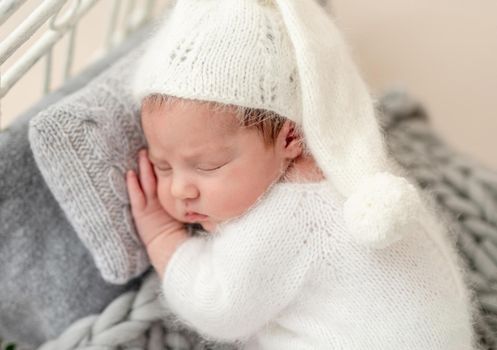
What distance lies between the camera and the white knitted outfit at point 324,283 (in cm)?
65

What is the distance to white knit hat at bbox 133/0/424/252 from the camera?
0.61 m

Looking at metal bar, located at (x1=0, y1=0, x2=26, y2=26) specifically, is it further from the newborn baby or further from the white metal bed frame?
the newborn baby

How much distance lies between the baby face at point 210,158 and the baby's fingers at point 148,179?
4 centimetres

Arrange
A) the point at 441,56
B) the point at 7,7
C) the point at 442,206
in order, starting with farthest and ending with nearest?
the point at 441,56 < the point at 442,206 < the point at 7,7

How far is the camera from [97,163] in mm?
712

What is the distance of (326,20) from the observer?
712mm

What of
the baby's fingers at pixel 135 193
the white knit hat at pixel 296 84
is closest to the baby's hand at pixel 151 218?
the baby's fingers at pixel 135 193

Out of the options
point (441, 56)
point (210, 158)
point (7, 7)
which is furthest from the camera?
point (441, 56)

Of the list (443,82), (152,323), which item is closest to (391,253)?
(152,323)

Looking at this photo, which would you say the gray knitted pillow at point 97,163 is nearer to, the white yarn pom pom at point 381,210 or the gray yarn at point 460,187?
the white yarn pom pom at point 381,210

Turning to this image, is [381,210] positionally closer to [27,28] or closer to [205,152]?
[205,152]

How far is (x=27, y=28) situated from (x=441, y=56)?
81cm

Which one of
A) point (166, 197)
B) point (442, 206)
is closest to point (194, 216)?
point (166, 197)

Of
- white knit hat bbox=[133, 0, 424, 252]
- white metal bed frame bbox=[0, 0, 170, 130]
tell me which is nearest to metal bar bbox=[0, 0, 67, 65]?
white metal bed frame bbox=[0, 0, 170, 130]
